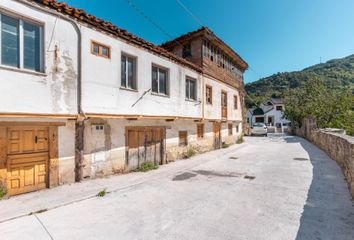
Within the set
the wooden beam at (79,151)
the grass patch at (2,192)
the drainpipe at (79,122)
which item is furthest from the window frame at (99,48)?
the grass patch at (2,192)

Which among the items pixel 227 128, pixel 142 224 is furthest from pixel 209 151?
pixel 142 224

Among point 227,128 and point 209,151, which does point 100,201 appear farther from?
point 227,128

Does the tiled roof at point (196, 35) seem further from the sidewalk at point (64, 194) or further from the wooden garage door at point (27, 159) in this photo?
the wooden garage door at point (27, 159)

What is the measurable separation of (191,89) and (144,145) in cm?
547

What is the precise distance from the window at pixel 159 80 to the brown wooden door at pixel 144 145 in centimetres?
202

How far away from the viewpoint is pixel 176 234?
12.7ft

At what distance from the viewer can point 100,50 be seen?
7535 millimetres

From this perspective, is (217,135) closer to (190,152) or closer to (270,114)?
(190,152)

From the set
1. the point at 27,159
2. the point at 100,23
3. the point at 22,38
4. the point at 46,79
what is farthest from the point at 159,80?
the point at 27,159

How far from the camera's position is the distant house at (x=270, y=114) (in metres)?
57.4

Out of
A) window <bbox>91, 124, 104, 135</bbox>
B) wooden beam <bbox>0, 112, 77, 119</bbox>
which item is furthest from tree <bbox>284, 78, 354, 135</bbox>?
wooden beam <bbox>0, 112, 77, 119</bbox>

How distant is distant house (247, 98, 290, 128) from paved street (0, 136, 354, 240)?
5450 cm

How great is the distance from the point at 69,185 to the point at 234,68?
61.0ft

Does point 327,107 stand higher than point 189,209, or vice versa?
point 327,107
